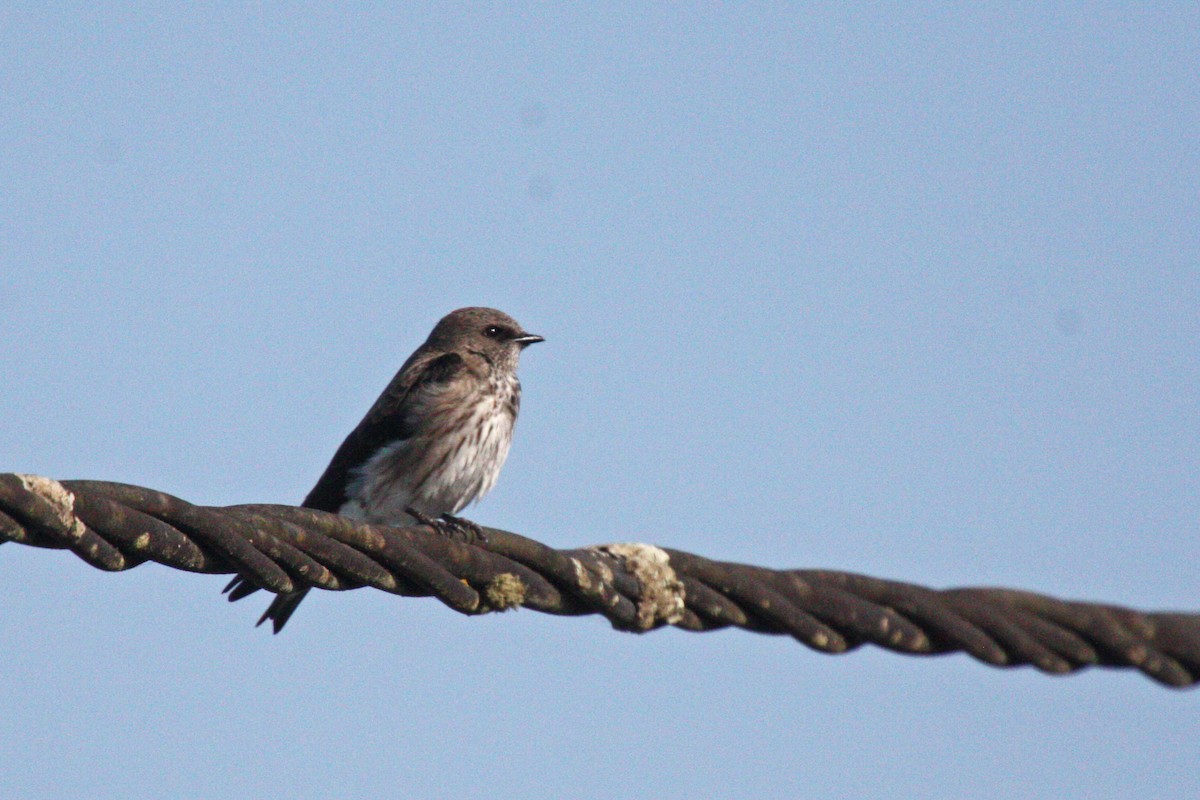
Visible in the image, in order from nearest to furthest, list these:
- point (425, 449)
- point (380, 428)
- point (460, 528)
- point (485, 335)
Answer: point (460, 528) → point (425, 449) → point (380, 428) → point (485, 335)

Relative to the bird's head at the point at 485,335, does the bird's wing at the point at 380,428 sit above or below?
below

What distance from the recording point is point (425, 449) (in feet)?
Result: 33.6

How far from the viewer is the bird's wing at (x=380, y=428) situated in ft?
34.1

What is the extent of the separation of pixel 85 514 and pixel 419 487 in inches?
243

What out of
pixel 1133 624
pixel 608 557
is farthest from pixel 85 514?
pixel 1133 624

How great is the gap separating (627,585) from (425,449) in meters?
5.58

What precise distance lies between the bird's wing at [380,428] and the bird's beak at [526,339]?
826mm

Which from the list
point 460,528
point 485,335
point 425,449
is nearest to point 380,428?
point 425,449

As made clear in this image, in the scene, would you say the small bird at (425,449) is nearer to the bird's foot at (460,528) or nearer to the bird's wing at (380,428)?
the bird's wing at (380,428)

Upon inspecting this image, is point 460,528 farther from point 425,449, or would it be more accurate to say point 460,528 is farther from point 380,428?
point 380,428

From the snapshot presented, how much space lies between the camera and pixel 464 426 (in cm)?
1033

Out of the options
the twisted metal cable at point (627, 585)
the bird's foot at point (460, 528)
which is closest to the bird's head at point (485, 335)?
the bird's foot at point (460, 528)

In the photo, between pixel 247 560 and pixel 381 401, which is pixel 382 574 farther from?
pixel 381 401

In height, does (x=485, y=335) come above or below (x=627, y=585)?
above
